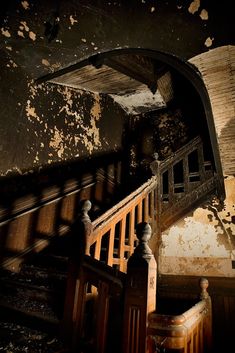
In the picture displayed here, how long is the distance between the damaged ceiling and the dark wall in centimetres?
39

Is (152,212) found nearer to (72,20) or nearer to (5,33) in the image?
(72,20)

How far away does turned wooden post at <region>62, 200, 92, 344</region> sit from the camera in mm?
2545

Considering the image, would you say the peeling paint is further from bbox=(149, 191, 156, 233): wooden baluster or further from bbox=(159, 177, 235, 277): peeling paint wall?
bbox=(159, 177, 235, 277): peeling paint wall

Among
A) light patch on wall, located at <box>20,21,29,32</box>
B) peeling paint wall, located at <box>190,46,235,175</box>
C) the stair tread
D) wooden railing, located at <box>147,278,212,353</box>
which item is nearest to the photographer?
wooden railing, located at <box>147,278,212,353</box>

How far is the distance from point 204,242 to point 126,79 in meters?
4.08

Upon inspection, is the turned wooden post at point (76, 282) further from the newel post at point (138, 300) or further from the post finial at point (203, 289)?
the post finial at point (203, 289)

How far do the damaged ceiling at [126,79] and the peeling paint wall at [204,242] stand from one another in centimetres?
285

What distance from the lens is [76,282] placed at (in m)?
2.67

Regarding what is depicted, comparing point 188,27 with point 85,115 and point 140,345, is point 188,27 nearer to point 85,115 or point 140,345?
point 140,345

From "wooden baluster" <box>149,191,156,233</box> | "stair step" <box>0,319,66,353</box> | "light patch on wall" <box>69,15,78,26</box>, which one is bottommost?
"stair step" <box>0,319,66,353</box>

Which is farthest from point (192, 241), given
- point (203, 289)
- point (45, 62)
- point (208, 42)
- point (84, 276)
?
point (45, 62)

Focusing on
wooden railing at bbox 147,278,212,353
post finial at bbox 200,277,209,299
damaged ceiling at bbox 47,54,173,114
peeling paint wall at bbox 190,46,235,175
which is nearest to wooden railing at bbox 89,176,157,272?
post finial at bbox 200,277,209,299

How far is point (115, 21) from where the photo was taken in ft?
9.66

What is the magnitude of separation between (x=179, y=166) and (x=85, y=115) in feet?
9.67
